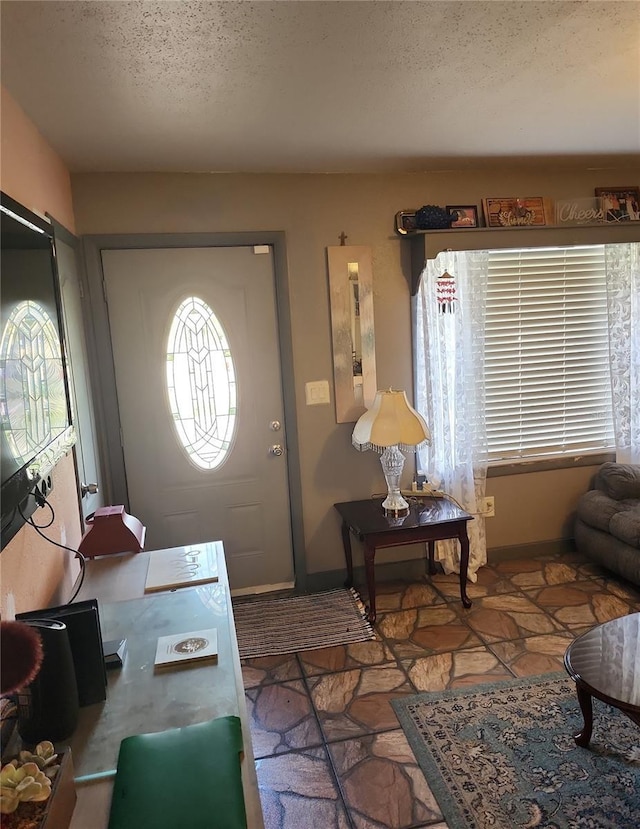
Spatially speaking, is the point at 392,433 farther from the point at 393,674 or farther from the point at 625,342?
the point at 625,342

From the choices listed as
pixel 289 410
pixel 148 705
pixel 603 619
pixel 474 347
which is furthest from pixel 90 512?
pixel 603 619

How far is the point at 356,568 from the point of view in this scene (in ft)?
12.0

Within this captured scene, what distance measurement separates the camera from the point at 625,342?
3781 mm

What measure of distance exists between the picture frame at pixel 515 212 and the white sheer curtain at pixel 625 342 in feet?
1.74

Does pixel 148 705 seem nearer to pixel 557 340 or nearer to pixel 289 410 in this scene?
pixel 289 410

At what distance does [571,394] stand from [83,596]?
3154mm

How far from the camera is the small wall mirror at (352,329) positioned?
3389 millimetres

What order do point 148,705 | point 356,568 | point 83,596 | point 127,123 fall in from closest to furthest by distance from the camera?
point 148,705
point 83,596
point 127,123
point 356,568

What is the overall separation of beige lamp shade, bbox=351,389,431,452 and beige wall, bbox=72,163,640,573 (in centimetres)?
39

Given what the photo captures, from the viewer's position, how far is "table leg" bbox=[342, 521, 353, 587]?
11.5 feet

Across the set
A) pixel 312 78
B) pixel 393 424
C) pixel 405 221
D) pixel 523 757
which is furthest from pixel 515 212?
pixel 523 757

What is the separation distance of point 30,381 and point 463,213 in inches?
106

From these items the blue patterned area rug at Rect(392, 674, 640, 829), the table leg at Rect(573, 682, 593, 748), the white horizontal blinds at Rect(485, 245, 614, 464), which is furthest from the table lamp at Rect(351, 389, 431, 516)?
the table leg at Rect(573, 682, 593, 748)

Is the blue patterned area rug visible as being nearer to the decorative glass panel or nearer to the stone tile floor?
the stone tile floor
